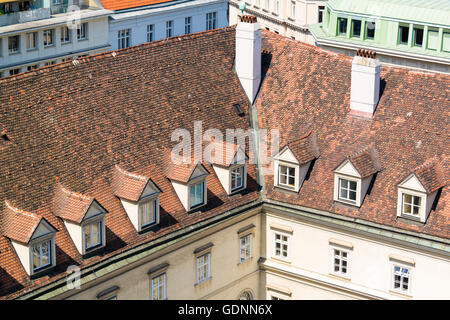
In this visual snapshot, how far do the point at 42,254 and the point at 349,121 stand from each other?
24058 mm

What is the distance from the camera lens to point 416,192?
246 ft

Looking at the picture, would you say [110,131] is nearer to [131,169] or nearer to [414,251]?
[131,169]

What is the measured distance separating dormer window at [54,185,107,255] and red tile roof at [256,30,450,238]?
580 inches

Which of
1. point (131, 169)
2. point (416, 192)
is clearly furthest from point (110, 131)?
point (416, 192)

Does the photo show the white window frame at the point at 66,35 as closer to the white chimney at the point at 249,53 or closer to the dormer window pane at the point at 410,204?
the white chimney at the point at 249,53

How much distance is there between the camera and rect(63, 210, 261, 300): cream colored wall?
7231 centimetres

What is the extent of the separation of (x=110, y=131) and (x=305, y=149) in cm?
1319

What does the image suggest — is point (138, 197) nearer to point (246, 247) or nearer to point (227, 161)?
point (227, 161)

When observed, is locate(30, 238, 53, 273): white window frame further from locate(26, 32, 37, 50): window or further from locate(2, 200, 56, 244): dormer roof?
locate(26, 32, 37, 50): window

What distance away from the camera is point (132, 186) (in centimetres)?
7300

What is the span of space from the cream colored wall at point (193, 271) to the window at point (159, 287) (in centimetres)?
39

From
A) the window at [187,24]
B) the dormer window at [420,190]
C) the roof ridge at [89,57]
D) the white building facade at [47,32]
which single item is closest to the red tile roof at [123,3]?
the white building facade at [47,32]

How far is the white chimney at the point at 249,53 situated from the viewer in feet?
277

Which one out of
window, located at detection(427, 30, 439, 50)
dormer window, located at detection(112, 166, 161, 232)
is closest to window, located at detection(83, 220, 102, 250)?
dormer window, located at detection(112, 166, 161, 232)
